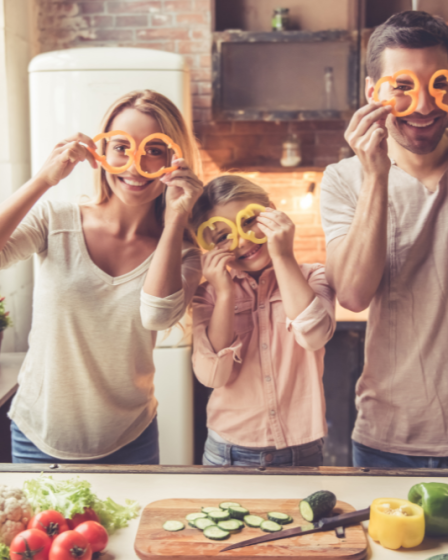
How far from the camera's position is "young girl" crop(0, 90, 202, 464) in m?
1.43

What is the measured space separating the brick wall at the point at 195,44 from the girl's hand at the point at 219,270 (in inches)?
71.5

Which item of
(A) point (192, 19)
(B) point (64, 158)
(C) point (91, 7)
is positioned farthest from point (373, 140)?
(C) point (91, 7)

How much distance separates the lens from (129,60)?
2.47 m

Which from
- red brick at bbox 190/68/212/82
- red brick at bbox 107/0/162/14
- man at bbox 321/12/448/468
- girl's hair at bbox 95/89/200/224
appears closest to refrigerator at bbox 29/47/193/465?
red brick at bbox 190/68/212/82

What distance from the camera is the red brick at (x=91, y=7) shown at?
312 cm

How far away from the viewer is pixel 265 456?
1.44m

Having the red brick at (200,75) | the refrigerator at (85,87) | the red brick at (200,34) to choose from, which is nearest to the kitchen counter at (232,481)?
the refrigerator at (85,87)

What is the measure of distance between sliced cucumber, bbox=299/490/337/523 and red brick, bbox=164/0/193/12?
2689 millimetres

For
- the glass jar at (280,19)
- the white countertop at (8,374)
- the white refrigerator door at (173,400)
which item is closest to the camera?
the white countertop at (8,374)

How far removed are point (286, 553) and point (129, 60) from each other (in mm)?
2036

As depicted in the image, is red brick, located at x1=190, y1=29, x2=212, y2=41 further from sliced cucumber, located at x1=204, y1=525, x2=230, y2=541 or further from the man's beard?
sliced cucumber, located at x1=204, y1=525, x2=230, y2=541

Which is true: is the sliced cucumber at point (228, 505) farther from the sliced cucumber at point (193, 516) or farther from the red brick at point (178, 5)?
the red brick at point (178, 5)

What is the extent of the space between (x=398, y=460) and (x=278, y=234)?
0.59m

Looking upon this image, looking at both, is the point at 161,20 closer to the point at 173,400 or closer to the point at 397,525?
the point at 173,400
